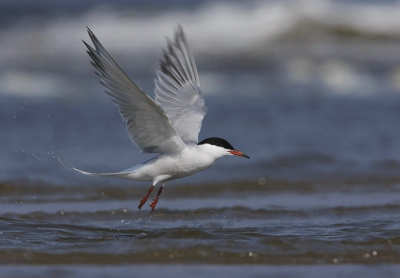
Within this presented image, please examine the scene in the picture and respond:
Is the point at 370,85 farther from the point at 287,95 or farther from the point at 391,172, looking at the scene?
the point at 391,172

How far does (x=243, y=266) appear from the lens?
17.8 ft

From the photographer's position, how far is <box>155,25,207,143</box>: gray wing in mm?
7520

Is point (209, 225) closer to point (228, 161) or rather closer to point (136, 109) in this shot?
point (136, 109)

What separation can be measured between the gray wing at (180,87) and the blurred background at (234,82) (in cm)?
174

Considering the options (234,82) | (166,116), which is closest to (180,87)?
(166,116)

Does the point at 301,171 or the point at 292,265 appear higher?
the point at 301,171

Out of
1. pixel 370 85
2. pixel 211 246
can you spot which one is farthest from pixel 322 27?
pixel 211 246

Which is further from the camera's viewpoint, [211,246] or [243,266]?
[211,246]

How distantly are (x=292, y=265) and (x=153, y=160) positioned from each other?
1945 mm

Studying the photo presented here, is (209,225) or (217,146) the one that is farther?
(209,225)

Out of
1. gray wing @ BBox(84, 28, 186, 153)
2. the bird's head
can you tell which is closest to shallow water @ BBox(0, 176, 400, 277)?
the bird's head

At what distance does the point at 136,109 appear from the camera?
6.23m

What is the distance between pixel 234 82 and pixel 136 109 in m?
9.90

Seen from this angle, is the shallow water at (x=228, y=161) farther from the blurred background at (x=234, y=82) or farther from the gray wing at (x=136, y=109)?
the gray wing at (x=136, y=109)
